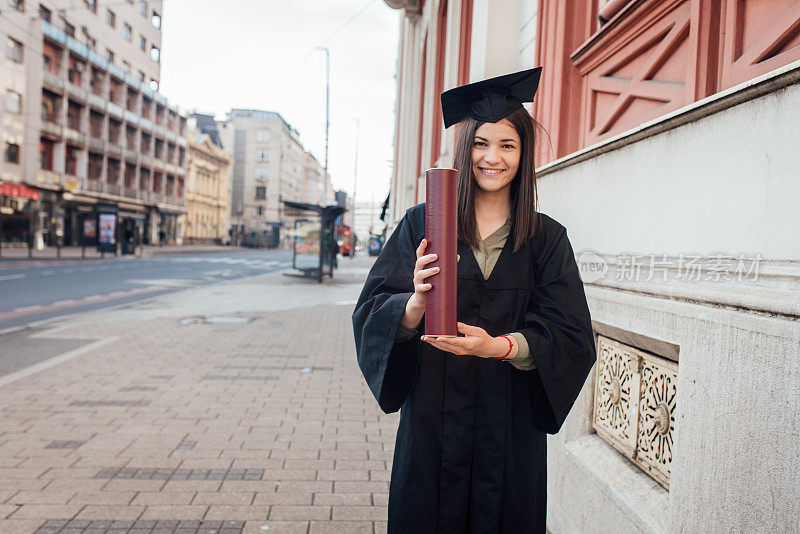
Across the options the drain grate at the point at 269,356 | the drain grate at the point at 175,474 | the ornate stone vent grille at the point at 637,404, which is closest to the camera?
the ornate stone vent grille at the point at 637,404

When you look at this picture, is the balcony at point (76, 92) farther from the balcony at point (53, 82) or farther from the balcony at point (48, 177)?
the balcony at point (48, 177)

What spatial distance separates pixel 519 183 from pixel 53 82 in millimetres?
43270

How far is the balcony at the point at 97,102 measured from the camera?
41.6 meters

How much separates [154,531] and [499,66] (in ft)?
12.7

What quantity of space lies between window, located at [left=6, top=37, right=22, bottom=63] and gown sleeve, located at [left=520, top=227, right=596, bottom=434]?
40818 mm

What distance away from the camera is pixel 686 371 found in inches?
72.9

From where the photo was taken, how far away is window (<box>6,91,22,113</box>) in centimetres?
3316

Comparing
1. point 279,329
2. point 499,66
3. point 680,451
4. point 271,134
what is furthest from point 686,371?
point 271,134

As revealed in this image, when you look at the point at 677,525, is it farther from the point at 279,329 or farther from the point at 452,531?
the point at 279,329

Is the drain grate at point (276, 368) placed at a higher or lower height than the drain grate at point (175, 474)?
higher

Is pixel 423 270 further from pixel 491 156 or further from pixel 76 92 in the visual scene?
pixel 76 92

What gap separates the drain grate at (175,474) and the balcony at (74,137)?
138 ft

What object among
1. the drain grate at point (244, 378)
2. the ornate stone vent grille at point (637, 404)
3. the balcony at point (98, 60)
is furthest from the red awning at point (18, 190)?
the ornate stone vent grille at point (637, 404)

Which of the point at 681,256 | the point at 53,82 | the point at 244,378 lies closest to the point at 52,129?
the point at 53,82
